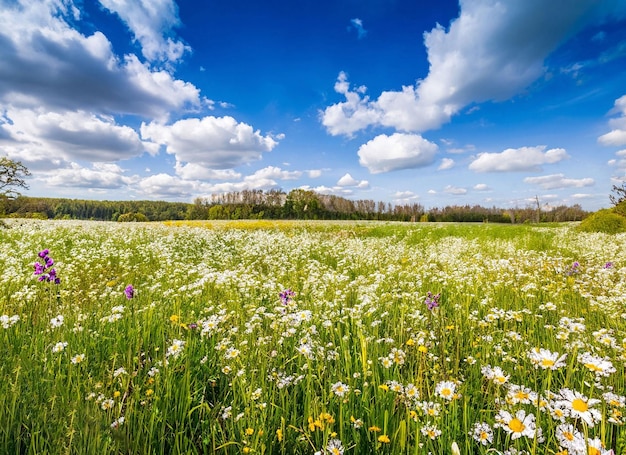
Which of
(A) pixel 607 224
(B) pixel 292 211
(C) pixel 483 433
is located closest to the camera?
(C) pixel 483 433

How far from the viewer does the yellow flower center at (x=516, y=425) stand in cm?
143

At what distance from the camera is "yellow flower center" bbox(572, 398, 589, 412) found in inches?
53.4

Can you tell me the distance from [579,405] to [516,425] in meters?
0.28

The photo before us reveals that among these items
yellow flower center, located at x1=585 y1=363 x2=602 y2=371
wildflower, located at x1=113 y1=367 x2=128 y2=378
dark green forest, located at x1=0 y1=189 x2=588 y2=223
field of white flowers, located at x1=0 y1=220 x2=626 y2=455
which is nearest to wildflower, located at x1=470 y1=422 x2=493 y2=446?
field of white flowers, located at x1=0 y1=220 x2=626 y2=455

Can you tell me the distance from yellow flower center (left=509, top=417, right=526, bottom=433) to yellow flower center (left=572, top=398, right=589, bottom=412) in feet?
0.77

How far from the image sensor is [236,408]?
2098 mm

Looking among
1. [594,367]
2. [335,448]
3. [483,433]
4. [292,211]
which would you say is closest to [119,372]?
[335,448]

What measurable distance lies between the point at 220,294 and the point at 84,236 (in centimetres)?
1096

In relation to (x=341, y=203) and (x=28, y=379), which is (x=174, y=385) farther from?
(x=341, y=203)

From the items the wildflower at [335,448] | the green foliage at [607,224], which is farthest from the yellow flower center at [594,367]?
the green foliage at [607,224]

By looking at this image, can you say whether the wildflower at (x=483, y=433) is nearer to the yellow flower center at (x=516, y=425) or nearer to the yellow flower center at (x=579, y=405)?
the yellow flower center at (x=516, y=425)

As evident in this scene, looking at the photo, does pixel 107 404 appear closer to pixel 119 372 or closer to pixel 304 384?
pixel 119 372

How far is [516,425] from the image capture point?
1.44m

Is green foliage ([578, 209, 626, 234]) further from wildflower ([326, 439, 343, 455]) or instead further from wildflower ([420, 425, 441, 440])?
wildflower ([326, 439, 343, 455])
